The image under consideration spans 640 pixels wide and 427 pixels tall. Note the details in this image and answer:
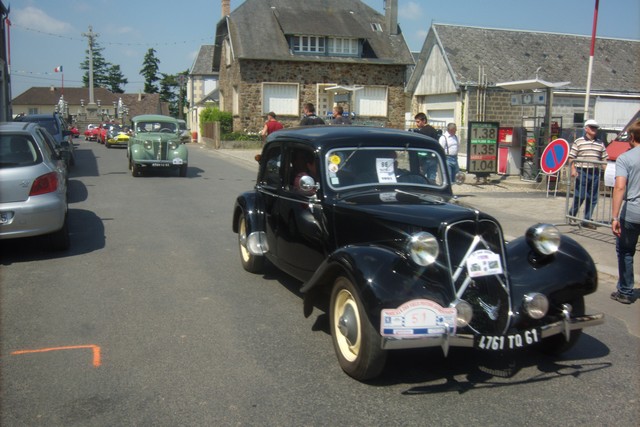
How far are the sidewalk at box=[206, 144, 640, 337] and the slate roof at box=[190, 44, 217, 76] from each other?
161 ft

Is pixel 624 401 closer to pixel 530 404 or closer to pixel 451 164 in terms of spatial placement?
pixel 530 404

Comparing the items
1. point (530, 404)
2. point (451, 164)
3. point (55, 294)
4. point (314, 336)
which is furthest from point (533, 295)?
point (451, 164)

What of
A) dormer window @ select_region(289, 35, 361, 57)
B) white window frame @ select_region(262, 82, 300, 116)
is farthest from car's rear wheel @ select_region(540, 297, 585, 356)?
dormer window @ select_region(289, 35, 361, 57)

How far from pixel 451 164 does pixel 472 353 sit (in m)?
8.12

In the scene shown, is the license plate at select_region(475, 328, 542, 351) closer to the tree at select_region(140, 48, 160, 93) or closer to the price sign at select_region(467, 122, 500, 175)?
the price sign at select_region(467, 122, 500, 175)

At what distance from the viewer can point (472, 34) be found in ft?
76.3

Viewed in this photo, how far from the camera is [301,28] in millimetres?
34375

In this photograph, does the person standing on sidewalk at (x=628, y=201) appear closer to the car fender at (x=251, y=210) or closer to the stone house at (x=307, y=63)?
the car fender at (x=251, y=210)

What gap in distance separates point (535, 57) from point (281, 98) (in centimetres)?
1515

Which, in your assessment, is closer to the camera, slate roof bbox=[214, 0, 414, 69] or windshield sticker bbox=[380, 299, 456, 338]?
windshield sticker bbox=[380, 299, 456, 338]

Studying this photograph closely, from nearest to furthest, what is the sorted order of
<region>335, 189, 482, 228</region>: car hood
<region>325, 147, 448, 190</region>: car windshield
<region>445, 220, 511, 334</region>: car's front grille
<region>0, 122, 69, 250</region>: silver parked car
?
<region>445, 220, 511, 334</region>: car's front grille, <region>335, 189, 482, 228</region>: car hood, <region>325, 147, 448, 190</region>: car windshield, <region>0, 122, 69, 250</region>: silver parked car

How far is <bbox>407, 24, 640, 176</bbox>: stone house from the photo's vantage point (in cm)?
2138

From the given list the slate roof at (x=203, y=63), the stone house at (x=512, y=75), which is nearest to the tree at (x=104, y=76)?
the slate roof at (x=203, y=63)

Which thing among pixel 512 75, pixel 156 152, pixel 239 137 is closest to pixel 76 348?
pixel 156 152
